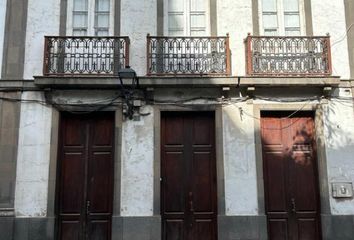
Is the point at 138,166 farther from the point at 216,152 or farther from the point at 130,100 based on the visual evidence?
the point at 216,152

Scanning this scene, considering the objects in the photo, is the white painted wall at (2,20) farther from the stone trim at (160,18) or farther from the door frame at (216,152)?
the door frame at (216,152)

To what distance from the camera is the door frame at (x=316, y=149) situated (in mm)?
10750

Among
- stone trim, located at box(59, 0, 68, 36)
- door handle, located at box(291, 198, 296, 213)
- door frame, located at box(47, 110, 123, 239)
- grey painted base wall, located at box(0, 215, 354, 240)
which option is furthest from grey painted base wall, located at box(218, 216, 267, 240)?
stone trim, located at box(59, 0, 68, 36)

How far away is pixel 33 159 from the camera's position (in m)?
10.8

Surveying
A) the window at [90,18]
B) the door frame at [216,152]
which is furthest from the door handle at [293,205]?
the window at [90,18]

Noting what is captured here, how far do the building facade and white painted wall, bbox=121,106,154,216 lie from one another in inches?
1.0

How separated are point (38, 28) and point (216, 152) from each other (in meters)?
5.33

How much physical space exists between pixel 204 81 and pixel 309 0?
3568 millimetres

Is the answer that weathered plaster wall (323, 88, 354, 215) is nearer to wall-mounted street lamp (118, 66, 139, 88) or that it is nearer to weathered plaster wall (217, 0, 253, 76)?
weathered plaster wall (217, 0, 253, 76)

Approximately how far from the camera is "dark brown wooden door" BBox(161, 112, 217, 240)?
428 inches

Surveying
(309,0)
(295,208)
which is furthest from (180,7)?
(295,208)

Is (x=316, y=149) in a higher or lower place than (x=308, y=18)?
lower

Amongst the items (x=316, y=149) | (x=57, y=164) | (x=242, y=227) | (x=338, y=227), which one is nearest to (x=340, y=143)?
(x=316, y=149)

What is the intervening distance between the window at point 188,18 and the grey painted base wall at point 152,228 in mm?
4648
